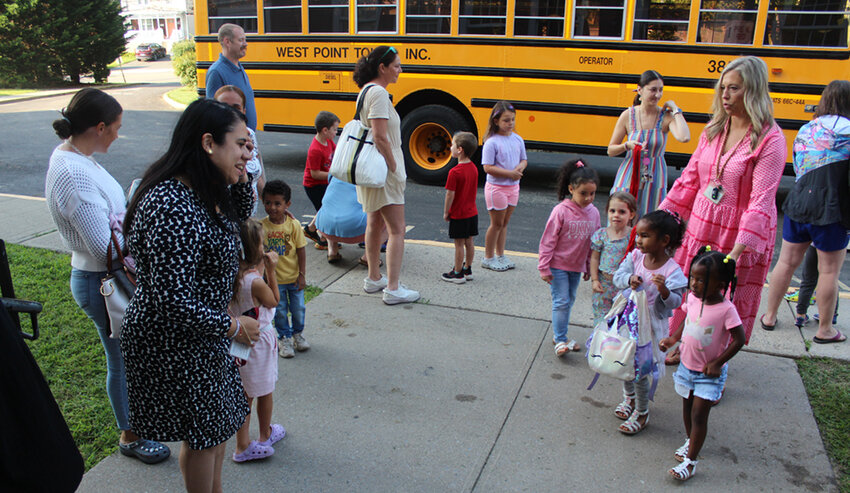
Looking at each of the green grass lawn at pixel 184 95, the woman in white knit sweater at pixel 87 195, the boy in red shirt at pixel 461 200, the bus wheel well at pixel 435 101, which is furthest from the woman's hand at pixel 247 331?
the green grass lawn at pixel 184 95

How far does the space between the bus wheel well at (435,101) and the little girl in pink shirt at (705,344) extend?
6.25 meters

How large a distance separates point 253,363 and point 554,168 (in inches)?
325

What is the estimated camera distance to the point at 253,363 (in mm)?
2977

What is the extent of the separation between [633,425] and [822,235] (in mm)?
2052

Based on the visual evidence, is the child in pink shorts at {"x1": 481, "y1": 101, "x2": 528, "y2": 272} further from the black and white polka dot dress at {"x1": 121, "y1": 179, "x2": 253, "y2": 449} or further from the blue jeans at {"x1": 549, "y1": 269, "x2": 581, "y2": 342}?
the black and white polka dot dress at {"x1": 121, "y1": 179, "x2": 253, "y2": 449}

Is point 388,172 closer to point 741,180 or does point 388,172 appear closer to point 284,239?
point 284,239

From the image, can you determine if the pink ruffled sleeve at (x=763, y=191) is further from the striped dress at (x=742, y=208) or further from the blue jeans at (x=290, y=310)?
the blue jeans at (x=290, y=310)

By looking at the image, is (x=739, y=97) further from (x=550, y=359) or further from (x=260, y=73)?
(x=260, y=73)

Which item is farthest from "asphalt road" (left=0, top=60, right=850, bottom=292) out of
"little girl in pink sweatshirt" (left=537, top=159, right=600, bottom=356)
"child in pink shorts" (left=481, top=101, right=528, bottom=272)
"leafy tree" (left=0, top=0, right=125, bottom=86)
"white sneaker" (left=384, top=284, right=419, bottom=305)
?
"leafy tree" (left=0, top=0, right=125, bottom=86)

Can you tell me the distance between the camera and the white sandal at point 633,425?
3332 millimetres

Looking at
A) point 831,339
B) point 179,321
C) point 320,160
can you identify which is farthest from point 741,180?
point 320,160

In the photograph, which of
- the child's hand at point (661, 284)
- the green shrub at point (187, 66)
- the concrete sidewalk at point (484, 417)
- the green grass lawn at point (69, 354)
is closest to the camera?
the concrete sidewalk at point (484, 417)

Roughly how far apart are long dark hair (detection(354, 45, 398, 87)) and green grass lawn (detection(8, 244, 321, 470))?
5.76 feet

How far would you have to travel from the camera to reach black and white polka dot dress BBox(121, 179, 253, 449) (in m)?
2.05
